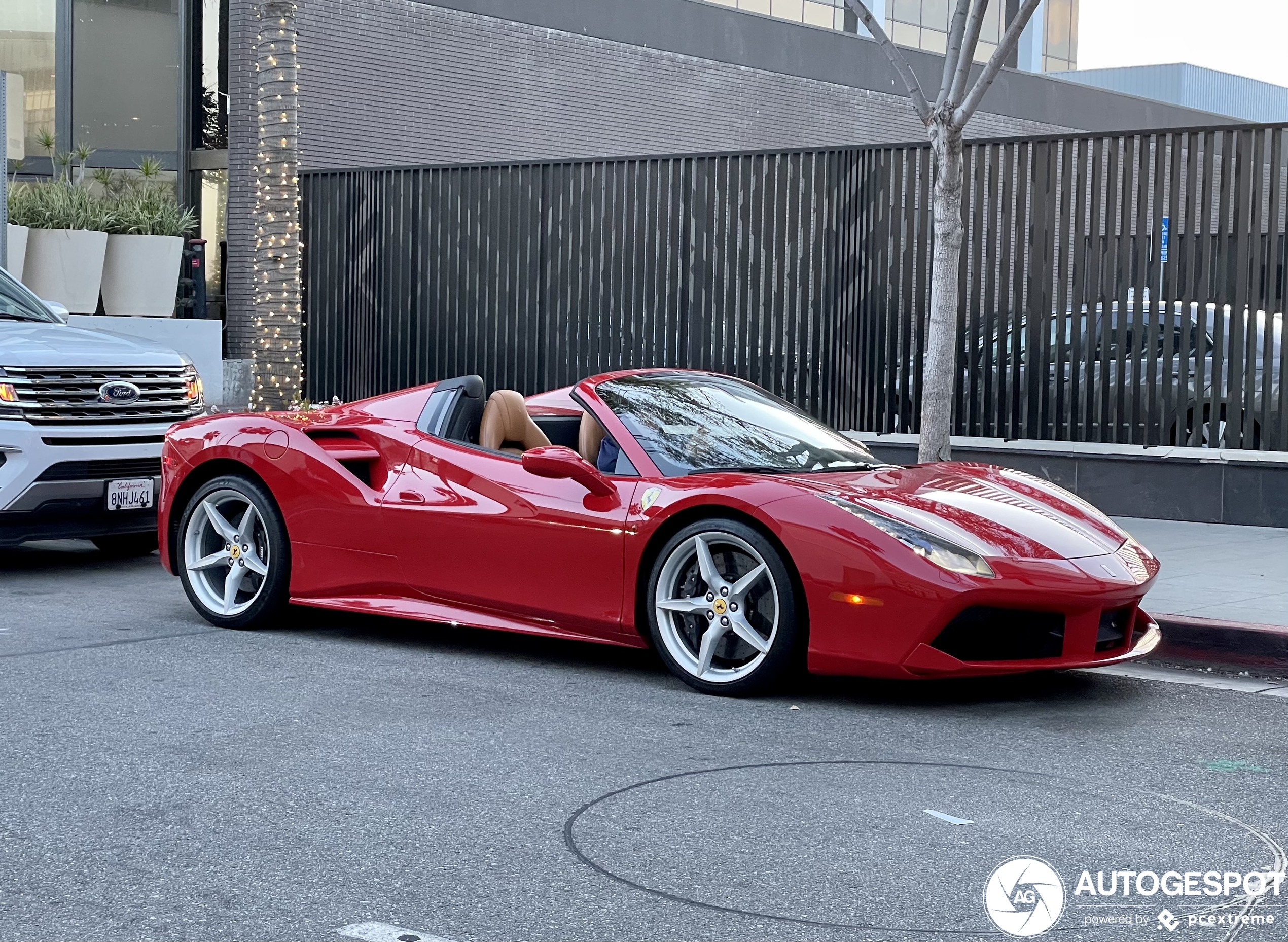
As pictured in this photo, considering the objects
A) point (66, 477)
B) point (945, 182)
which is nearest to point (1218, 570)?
point (945, 182)

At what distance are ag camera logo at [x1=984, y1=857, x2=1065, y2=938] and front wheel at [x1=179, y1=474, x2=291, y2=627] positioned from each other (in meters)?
4.12

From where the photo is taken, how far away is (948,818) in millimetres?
4207

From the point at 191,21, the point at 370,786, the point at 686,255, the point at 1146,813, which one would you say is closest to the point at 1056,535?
the point at 1146,813

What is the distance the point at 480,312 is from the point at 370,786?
37.6 ft

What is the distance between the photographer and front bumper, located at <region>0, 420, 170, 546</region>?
8.38 meters

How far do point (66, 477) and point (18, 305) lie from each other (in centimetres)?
187

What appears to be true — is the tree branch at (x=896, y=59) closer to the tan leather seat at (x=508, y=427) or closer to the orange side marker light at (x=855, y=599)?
the tan leather seat at (x=508, y=427)

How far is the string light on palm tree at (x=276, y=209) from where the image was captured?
49.0 feet

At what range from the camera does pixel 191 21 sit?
67.1ft

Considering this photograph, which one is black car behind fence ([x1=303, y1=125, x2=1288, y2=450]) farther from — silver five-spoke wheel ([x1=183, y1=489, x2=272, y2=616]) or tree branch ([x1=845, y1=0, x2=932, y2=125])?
silver five-spoke wheel ([x1=183, y1=489, x2=272, y2=616])

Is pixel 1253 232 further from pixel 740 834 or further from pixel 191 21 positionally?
pixel 191 21

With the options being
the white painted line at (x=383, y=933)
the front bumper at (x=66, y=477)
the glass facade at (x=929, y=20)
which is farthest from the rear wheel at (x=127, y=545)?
the glass facade at (x=929, y=20)

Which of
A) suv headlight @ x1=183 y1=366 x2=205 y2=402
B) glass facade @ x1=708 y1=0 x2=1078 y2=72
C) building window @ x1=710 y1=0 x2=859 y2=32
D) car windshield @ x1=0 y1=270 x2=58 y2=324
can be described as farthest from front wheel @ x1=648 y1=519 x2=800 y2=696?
building window @ x1=710 y1=0 x2=859 y2=32

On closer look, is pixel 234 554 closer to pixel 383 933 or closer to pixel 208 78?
pixel 383 933
